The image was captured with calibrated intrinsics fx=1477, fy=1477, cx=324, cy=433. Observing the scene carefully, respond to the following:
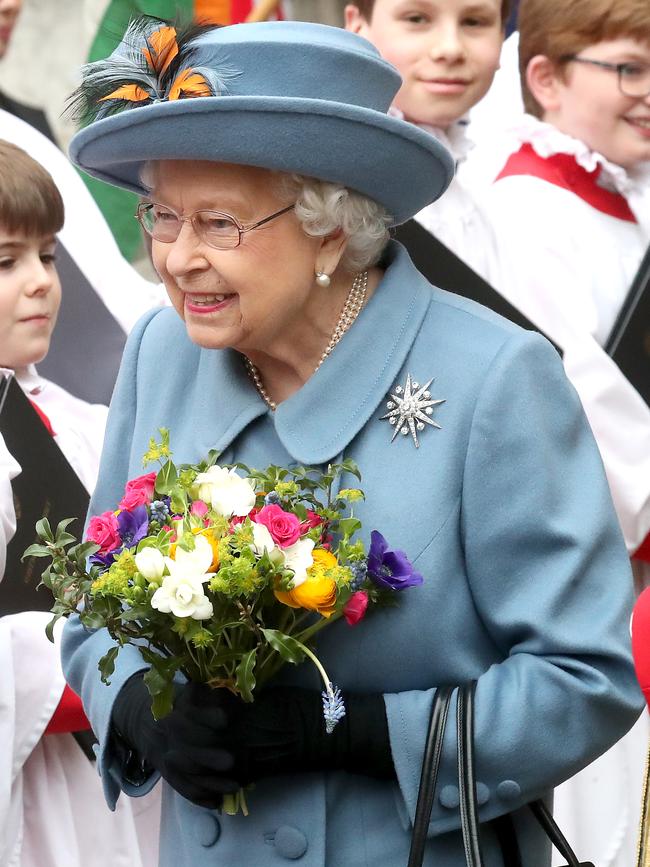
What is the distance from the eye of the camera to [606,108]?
4262 millimetres

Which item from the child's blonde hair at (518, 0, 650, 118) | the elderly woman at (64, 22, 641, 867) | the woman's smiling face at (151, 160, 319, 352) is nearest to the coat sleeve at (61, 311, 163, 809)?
the elderly woman at (64, 22, 641, 867)

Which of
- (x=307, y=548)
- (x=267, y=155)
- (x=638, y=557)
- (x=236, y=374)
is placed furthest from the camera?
(x=638, y=557)

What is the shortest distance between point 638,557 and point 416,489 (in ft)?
6.33

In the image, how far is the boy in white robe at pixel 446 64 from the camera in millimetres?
4051

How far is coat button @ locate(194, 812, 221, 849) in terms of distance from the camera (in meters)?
2.44

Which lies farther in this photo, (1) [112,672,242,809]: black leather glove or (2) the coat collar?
(2) the coat collar

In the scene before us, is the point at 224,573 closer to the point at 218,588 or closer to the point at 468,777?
the point at 218,588

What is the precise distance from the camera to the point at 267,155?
2.27 m

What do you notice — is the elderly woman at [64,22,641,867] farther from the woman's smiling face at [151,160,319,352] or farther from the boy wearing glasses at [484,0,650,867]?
the boy wearing glasses at [484,0,650,867]

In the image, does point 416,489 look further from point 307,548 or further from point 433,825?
point 433,825

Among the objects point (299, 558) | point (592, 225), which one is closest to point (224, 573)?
point (299, 558)

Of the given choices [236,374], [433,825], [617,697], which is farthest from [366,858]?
[236,374]

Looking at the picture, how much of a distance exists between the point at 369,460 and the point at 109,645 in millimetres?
610

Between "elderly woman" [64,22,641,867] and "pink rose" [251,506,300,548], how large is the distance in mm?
273
